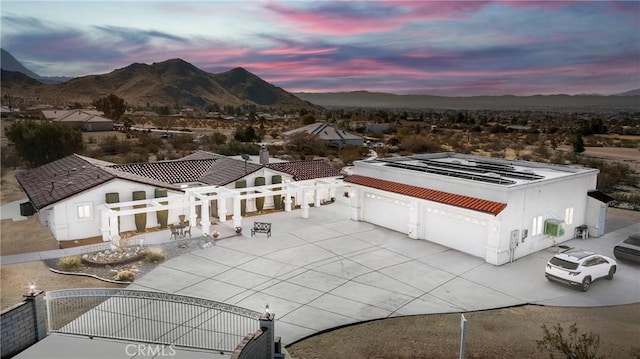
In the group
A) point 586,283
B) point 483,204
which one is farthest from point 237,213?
point 586,283

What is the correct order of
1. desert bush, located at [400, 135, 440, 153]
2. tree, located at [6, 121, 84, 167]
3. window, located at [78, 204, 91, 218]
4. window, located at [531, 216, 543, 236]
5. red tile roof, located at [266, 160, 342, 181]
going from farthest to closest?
1. desert bush, located at [400, 135, 440, 153]
2. tree, located at [6, 121, 84, 167]
3. red tile roof, located at [266, 160, 342, 181]
4. window, located at [78, 204, 91, 218]
5. window, located at [531, 216, 543, 236]

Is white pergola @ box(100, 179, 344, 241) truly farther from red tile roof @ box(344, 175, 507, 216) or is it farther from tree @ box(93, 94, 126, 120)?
tree @ box(93, 94, 126, 120)

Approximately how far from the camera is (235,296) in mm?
16297

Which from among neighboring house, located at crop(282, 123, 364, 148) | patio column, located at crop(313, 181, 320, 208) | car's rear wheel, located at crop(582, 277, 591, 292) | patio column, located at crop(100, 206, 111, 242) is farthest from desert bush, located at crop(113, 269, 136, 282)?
neighboring house, located at crop(282, 123, 364, 148)

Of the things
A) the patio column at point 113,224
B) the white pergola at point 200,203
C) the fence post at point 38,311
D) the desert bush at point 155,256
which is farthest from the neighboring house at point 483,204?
the fence post at point 38,311

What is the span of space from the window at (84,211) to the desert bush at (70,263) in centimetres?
432

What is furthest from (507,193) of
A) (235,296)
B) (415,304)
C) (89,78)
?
(89,78)

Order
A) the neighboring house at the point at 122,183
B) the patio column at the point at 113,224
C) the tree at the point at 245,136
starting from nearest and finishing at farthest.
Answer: the patio column at the point at 113,224
the neighboring house at the point at 122,183
the tree at the point at 245,136

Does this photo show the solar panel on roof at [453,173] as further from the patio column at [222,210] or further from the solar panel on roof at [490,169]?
the patio column at [222,210]

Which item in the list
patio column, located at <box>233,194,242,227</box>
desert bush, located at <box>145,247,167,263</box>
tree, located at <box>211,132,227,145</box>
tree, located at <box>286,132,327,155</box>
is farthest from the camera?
tree, located at <box>211,132,227,145</box>

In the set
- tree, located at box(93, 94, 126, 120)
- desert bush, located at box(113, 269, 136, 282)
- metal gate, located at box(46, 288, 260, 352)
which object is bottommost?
desert bush, located at box(113, 269, 136, 282)

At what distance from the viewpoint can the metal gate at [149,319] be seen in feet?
40.5

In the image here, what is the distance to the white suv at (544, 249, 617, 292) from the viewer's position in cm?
1719

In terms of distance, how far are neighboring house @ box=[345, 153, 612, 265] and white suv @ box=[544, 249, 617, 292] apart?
2.51 meters
